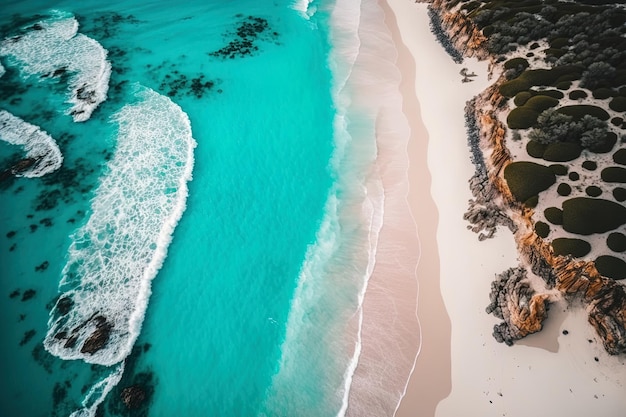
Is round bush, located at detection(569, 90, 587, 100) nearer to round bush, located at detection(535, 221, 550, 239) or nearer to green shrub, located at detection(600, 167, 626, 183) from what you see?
green shrub, located at detection(600, 167, 626, 183)

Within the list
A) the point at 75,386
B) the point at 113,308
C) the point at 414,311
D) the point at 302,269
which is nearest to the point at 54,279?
the point at 113,308

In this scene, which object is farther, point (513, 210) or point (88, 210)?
point (88, 210)

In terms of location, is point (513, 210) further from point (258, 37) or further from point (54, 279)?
point (258, 37)

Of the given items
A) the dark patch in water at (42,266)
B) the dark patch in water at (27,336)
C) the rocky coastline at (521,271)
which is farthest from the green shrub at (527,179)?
the dark patch in water at (42,266)

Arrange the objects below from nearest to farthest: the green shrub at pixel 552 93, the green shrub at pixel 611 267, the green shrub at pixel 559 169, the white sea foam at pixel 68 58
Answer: the green shrub at pixel 611 267
the green shrub at pixel 559 169
the green shrub at pixel 552 93
the white sea foam at pixel 68 58

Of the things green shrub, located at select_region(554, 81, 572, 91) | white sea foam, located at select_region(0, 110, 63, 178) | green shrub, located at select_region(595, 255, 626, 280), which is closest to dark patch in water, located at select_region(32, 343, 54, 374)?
white sea foam, located at select_region(0, 110, 63, 178)

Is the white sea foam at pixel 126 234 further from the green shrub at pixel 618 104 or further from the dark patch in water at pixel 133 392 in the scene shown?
the green shrub at pixel 618 104

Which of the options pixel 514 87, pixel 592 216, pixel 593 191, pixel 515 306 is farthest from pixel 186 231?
pixel 514 87

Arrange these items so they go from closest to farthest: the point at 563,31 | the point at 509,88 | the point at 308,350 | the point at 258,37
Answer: the point at 308,350, the point at 509,88, the point at 563,31, the point at 258,37
